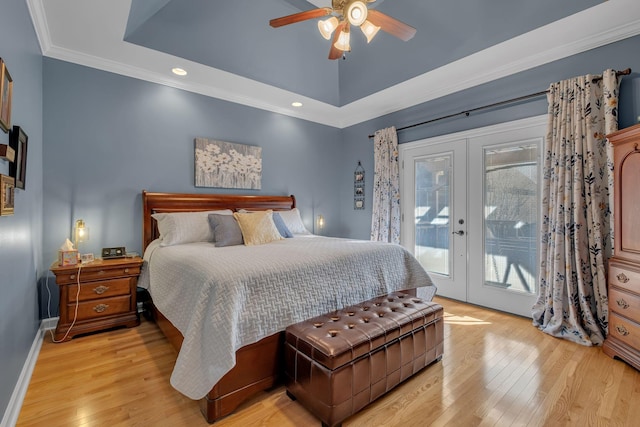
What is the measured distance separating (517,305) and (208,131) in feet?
13.6

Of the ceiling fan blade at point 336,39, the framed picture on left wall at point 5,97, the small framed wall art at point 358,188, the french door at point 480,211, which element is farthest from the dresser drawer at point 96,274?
the french door at point 480,211

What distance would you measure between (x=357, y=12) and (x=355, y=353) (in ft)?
7.20

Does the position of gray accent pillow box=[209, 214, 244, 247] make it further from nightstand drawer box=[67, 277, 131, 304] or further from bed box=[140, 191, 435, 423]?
nightstand drawer box=[67, 277, 131, 304]

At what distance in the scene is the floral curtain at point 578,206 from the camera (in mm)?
2459

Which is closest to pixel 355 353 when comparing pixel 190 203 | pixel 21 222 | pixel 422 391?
pixel 422 391

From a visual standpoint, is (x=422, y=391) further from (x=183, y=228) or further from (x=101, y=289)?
(x=101, y=289)

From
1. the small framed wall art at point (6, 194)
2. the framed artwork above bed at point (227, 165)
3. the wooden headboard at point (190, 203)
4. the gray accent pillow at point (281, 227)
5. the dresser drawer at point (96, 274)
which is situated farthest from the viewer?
the framed artwork above bed at point (227, 165)

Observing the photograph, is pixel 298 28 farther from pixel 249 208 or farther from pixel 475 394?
pixel 475 394

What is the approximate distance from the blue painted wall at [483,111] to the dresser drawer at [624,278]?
4.09ft

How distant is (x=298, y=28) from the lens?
3270 mm

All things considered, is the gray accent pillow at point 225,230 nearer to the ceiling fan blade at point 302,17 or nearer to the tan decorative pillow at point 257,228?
the tan decorative pillow at point 257,228

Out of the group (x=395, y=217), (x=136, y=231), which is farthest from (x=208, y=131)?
(x=395, y=217)

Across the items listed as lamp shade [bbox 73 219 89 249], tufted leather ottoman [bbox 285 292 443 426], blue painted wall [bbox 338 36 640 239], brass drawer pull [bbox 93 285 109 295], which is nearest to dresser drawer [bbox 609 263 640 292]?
blue painted wall [bbox 338 36 640 239]

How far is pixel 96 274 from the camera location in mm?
2664
